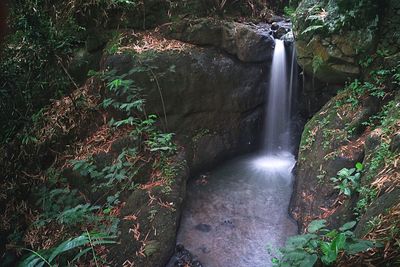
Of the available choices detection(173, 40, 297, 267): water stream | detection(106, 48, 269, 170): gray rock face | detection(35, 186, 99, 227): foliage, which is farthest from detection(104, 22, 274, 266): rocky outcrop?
detection(35, 186, 99, 227): foliage

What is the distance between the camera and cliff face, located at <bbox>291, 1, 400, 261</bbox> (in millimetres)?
3540

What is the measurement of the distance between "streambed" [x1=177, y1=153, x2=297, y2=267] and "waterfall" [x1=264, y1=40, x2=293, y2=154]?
359mm

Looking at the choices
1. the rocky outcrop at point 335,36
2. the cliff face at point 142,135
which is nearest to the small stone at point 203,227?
the cliff face at point 142,135

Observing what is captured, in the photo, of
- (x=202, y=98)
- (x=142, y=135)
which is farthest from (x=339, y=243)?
(x=202, y=98)

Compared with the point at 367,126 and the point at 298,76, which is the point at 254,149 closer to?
the point at 298,76

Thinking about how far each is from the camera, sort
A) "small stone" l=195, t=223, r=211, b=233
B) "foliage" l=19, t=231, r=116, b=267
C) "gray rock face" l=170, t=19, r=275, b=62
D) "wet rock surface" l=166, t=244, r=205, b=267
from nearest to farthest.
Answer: "foliage" l=19, t=231, r=116, b=267 < "wet rock surface" l=166, t=244, r=205, b=267 < "small stone" l=195, t=223, r=211, b=233 < "gray rock face" l=170, t=19, r=275, b=62

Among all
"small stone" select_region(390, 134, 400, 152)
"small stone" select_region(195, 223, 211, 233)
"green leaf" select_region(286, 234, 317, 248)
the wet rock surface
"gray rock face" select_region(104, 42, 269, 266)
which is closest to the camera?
"green leaf" select_region(286, 234, 317, 248)

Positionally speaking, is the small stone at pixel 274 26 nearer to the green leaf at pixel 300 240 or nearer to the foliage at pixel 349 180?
the foliage at pixel 349 180

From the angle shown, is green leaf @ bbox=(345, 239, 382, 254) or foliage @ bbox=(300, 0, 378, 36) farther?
foliage @ bbox=(300, 0, 378, 36)

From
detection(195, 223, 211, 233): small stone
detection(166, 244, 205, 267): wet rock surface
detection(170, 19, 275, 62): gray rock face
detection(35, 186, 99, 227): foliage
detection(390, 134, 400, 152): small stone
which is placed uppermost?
detection(170, 19, 275, 62): gray rock face

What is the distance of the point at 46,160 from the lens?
4.99 m

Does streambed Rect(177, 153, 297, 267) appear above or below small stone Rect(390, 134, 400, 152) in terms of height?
below

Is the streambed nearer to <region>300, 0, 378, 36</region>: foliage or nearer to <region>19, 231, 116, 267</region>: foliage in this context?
<region>19, 231, 116, 267</region>: foliage

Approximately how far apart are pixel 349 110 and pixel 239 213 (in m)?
2.06
